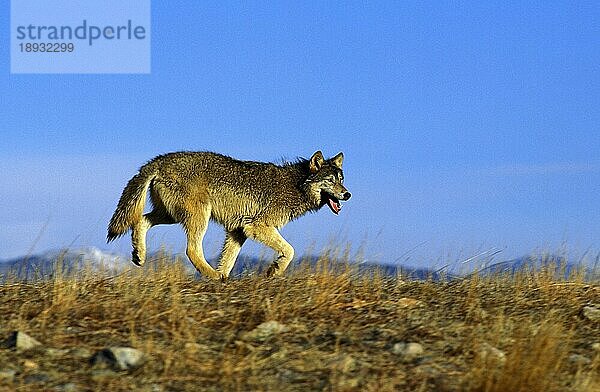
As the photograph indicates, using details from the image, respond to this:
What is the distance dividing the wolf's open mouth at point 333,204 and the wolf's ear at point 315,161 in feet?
1.60

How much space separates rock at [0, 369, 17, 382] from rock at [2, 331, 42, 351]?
0.50 metres

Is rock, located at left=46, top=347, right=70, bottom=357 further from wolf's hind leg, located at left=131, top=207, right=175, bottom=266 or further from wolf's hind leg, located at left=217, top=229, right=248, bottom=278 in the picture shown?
wolf's hind leg, located at left=217, top=229, right=248, bottom=278

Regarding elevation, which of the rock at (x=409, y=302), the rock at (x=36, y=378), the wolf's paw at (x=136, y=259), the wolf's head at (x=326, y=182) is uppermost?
the wolf's head at (x=326, y=182)

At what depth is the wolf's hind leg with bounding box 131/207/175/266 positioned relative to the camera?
42.0 ft

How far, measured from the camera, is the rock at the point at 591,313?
28.7 ft

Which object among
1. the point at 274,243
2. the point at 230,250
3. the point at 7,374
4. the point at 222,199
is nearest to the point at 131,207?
the point at 222,199

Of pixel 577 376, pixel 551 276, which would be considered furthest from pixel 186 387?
pixel 551 276

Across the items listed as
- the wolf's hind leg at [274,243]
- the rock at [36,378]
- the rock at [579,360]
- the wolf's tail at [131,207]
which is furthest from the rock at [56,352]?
the wolf's tail at [131,207]

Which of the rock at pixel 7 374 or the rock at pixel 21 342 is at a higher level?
the rock at pixel 21 342

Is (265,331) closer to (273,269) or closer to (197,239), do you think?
(273,269)

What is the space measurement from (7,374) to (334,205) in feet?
28.6

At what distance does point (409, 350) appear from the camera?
721 centimetres

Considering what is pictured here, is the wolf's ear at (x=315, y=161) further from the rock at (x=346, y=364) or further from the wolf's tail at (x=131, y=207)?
the rock at (x=346, y=364)

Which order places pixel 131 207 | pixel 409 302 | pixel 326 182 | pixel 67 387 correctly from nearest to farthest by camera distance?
pixel 67 387 → pixel 409 302 → pixel 131 207 → pixel 326 182
